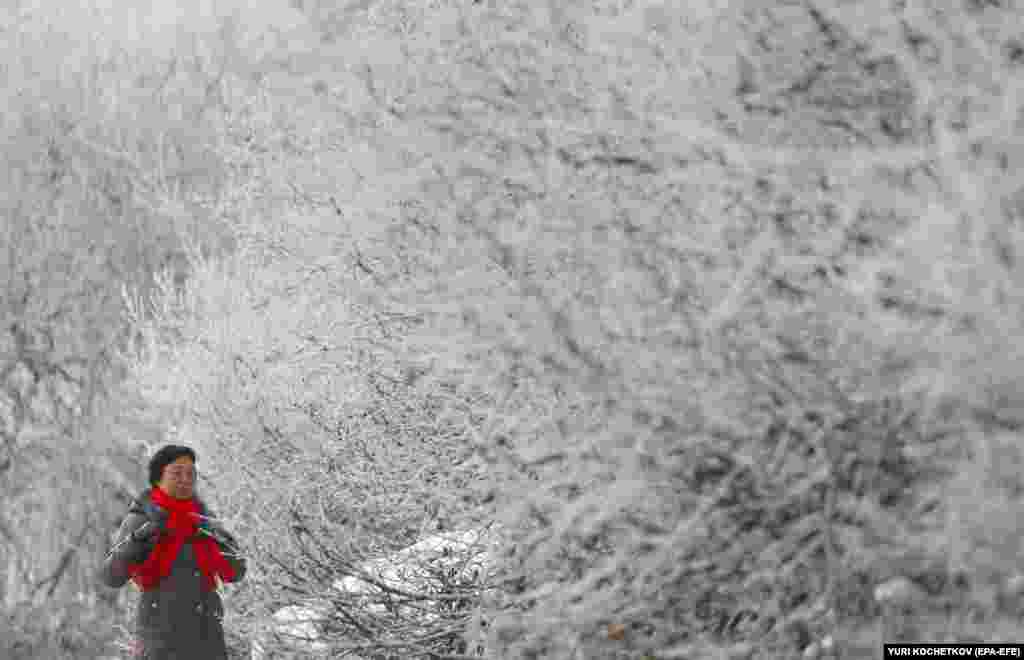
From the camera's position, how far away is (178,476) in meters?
5.79

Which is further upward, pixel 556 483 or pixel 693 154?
pixel 693 154

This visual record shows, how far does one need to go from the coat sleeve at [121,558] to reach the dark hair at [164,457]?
0.63ft

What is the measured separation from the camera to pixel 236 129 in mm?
7793

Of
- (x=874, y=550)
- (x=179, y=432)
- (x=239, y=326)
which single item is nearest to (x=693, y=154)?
(x=874, y=550)

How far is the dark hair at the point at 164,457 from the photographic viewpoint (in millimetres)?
5812

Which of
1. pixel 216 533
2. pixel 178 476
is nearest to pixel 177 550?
pixel 216 533

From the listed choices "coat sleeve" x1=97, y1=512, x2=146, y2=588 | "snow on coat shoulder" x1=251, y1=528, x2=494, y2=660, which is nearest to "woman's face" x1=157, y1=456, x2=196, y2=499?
"coat sleeve" x1=97, y1=512, x2=146, y2=588

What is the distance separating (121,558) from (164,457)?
1.40 feet

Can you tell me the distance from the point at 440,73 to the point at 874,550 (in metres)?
2.40

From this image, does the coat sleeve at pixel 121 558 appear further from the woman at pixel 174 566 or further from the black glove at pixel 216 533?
the black glove at pixel 216 533

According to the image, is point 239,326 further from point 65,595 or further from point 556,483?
point 65,595

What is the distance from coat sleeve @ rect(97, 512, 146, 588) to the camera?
5.62m

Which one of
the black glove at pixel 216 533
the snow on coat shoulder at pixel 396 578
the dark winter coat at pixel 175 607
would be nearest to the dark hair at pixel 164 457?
the dark winter coat at pixel 175 607

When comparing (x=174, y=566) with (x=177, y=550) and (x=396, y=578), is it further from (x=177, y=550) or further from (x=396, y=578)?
(x=396, y=578)
